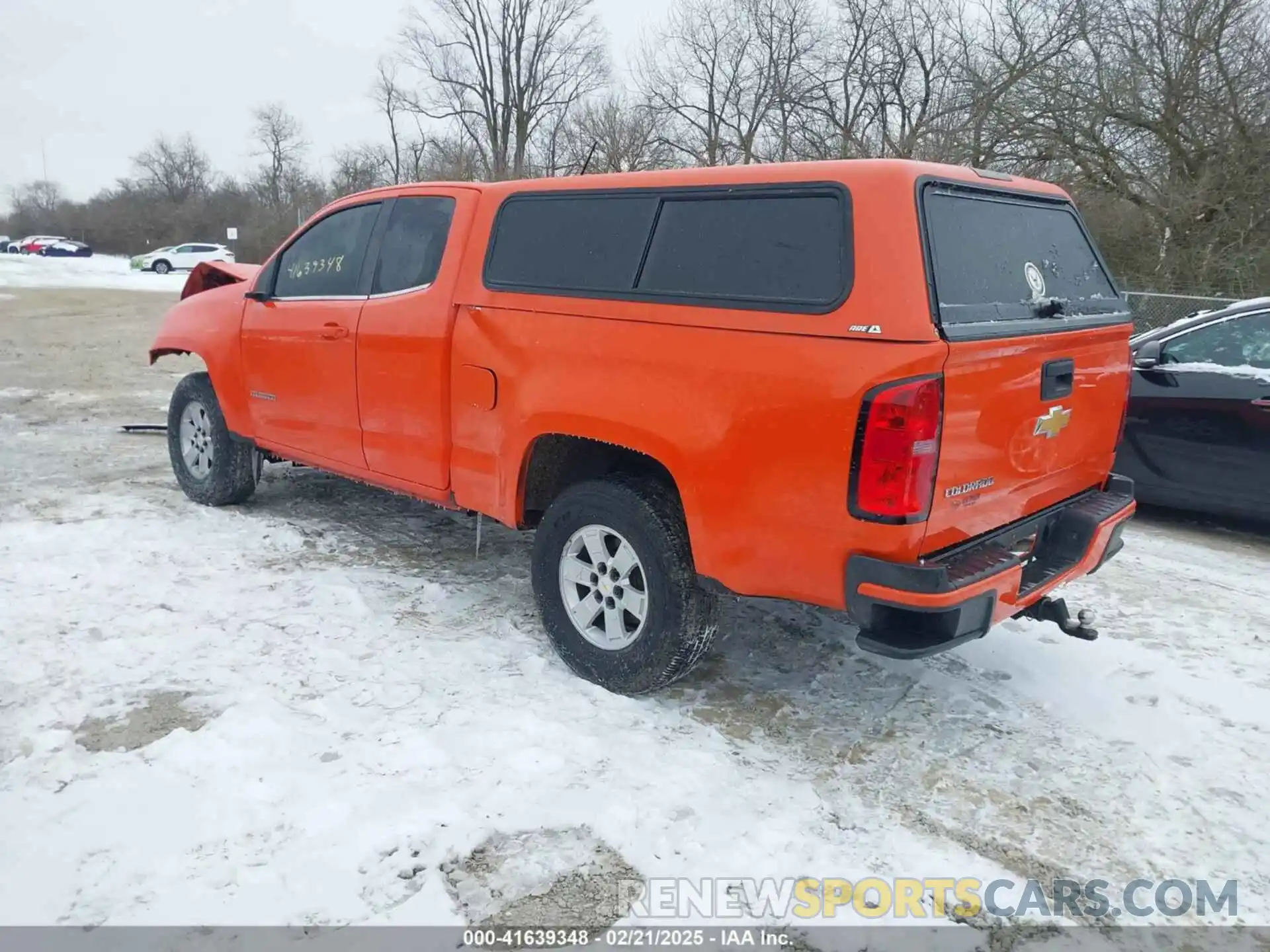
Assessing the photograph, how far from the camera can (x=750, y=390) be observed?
296 centimetres

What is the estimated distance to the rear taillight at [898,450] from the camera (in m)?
2.67

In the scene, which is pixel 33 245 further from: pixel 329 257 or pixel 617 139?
pixel 329 257

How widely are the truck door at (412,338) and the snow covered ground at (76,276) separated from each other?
23.6 meters

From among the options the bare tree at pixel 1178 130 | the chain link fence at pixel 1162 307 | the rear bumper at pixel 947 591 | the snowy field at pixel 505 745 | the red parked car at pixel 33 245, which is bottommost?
the snowy field at pixel 505 745

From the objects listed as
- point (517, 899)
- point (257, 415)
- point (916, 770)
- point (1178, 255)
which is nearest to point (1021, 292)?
point (916, 770)

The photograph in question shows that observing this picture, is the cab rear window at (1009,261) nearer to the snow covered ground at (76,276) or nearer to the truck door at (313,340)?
the truck door at (313,340)

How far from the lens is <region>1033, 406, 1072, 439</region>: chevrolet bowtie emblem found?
319 centimetres

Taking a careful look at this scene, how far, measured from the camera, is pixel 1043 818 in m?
2.95

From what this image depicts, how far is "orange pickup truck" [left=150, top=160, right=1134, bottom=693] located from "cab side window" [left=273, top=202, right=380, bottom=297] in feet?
0.34

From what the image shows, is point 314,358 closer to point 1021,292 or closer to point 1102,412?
point 1021,292

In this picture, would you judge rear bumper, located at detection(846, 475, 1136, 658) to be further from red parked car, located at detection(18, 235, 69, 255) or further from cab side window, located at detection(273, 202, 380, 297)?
red parked car, located at detection(18, 235, 69, 255)

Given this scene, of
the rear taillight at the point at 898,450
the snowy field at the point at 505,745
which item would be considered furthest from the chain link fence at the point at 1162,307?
the rear taillight at the point at 898,450

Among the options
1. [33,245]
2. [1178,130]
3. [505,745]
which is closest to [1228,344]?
[505,745]

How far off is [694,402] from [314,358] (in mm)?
2595
